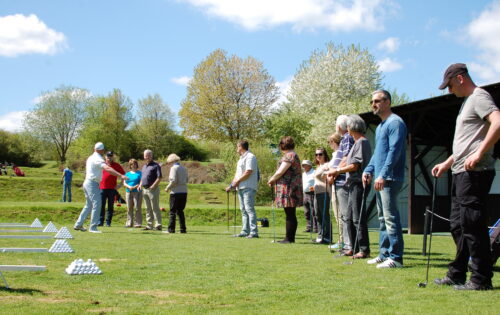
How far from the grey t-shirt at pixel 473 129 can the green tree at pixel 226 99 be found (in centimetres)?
3994

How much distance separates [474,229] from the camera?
4219mm

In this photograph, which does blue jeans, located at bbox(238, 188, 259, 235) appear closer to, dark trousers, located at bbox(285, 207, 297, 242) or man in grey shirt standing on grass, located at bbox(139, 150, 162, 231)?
dark trousers, located at bbox(285, 207, 297, 242)

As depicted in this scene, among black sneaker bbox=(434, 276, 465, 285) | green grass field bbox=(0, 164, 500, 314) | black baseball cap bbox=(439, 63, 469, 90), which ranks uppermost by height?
black baseball cap bbox=(439, 63, 469, 90)

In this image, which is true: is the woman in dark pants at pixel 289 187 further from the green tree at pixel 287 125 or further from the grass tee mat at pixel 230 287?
the green tree at pixel 287 125

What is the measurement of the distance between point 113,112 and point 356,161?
198ft

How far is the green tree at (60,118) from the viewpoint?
2438 inches

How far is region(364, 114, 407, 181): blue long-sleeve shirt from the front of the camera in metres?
5.61

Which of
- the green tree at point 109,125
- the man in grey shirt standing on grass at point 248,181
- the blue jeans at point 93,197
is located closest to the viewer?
the man in grey shirt standing on grass at point 248,181

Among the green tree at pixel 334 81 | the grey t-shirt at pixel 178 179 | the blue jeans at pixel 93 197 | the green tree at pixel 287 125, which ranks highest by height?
the green tree at pixel 334 81

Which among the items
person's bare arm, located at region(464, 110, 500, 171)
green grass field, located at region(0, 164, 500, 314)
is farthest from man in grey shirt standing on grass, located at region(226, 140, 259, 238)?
person's bare arm, located at region(464, 110, 500, 171)

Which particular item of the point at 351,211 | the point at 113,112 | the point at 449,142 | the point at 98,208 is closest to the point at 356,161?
the point at 351,211

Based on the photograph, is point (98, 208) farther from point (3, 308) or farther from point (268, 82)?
point (268, 82)

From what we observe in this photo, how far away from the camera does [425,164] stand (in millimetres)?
18094

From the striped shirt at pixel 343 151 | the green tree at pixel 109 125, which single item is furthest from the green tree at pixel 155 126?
the striped shirt at pixel 343 151
